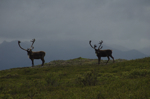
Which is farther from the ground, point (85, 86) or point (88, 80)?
point (88, 80)

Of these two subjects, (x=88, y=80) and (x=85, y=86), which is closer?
(x=85, y=86)

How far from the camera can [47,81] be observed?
14.6m

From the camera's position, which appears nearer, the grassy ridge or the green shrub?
the grassy ridge

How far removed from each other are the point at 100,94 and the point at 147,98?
2.30m

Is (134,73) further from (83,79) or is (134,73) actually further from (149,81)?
(83,79)

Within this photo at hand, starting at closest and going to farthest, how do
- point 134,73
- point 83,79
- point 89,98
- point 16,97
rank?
point 89,98, point 16,97, point 83,79, point 134,73

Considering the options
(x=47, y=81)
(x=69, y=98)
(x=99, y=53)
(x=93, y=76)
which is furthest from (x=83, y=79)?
(x=99, y=53)

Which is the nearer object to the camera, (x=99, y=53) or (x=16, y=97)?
(x=16, y=97)

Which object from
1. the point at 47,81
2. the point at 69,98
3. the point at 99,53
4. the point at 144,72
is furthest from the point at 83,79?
the point at 99,53

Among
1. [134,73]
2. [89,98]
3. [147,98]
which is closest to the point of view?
[147,98]

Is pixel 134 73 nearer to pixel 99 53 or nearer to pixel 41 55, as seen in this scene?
pixel 99 53

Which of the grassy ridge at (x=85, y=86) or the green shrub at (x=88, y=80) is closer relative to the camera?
the grassy ridge at (x=85, y=86)

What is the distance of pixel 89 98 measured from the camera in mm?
8344

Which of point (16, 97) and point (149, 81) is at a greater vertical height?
point (149, 81)
